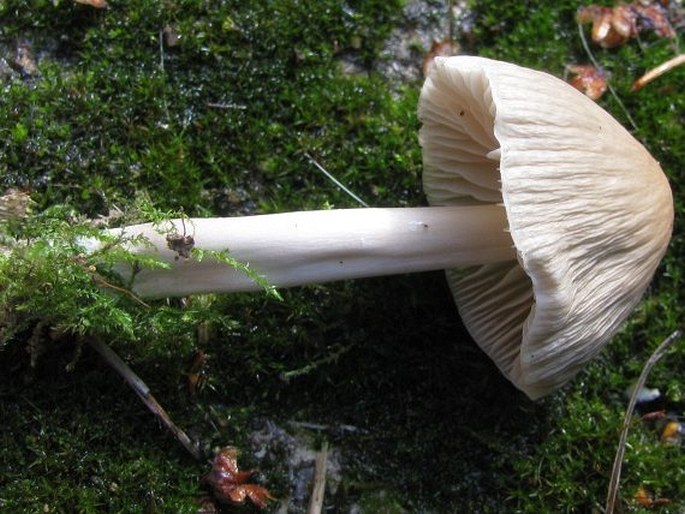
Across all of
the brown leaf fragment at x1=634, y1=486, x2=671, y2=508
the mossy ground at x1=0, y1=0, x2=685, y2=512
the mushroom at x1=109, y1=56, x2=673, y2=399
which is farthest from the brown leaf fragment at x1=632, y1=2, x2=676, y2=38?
the brown leaf fragment at x1=634, y1=486, x2=671, y2=508

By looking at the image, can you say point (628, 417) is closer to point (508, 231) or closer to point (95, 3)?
point (508, 231)

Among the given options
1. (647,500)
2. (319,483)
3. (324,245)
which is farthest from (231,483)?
(647,500)

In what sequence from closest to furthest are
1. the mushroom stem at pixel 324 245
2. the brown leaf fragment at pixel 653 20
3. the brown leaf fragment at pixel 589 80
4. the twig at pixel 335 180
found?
the mushroom stem at pixel 324 245 → the twig at pixel 335 180 → the brown leaf fragment at pixel 589 80 → the brown leaf fragment at pixel 653 20

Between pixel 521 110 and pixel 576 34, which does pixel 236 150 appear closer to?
pixel 521 110

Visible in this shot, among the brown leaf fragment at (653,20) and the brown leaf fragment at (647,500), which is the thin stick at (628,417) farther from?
the brown leaf fragment at (653,20)

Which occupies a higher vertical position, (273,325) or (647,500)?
(273,325)

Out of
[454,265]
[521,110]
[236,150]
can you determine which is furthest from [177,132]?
[521,110]

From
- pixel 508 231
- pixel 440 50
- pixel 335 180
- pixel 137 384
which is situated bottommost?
pixel 137 384

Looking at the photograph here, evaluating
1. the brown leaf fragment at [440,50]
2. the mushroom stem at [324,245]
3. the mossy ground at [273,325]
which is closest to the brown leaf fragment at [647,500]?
the mossy ground at [273,325]
